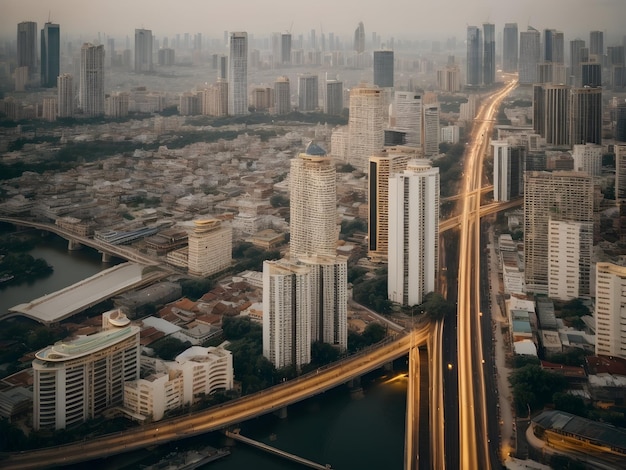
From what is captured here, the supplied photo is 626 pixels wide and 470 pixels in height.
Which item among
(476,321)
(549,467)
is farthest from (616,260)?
(549,467)

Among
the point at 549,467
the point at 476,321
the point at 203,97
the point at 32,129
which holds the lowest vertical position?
the point at 549,467

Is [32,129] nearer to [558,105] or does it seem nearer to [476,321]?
[476,321]

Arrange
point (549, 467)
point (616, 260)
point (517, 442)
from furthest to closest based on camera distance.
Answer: point (616, 260), point (517, 442), point (549, 467)

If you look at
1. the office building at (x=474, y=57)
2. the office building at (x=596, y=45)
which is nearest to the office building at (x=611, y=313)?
the office building at (x=596, y=45)

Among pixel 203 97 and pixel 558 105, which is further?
pixel 203 97

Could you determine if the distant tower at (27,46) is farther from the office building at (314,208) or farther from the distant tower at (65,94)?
the office building at (314,208)

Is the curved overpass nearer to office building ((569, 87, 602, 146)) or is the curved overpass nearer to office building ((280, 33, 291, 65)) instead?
office building ((569, 87, 602, 146))

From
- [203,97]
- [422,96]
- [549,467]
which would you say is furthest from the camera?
[422,96]

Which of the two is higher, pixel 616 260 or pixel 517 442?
pixel 616 260
